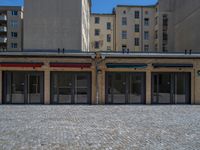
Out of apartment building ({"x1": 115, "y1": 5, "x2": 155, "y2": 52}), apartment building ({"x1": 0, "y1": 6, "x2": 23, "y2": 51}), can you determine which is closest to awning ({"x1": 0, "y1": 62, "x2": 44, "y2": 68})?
apartment building ({"x1": 115, "y1": 5, "x2": 155, "y2": 52})

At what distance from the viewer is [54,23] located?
103 ft

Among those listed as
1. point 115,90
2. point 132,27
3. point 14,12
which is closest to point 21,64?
point 115,90

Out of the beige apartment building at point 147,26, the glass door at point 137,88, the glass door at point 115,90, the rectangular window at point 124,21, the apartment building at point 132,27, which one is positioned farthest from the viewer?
the rectangular window at point 124,21

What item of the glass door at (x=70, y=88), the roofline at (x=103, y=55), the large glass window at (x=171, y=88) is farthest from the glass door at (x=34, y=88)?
the large glass window at (x=171, y=88)

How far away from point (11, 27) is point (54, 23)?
33338 millimetres

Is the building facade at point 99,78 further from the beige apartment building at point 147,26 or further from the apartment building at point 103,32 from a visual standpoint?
the apartment building at point 103,32

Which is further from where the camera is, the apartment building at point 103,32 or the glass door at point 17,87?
the apartment building at point 103,32

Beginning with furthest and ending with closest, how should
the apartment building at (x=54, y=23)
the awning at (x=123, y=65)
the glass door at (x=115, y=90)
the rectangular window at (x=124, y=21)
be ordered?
the rectangular window at (x=124, y=21), the apartment building at (x=54, y=23), the glass door at (x=115, y=90), the awning at (x=123, y=65)

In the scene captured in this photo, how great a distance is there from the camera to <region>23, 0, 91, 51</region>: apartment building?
3142 cm

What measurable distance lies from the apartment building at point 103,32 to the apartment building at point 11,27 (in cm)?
1611

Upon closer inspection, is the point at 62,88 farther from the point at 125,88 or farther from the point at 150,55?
the point at 150,55

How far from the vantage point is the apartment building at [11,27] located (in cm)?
6075

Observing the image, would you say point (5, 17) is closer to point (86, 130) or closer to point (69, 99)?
point (69, 99)

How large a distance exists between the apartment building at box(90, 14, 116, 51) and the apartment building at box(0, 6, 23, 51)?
1611cm
